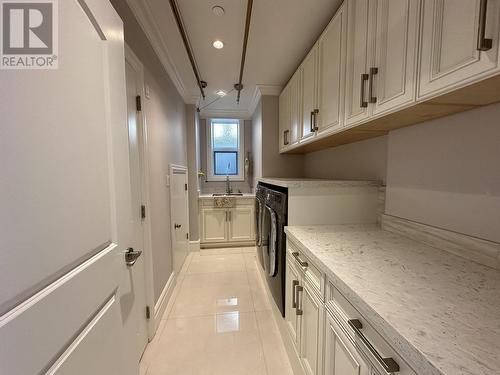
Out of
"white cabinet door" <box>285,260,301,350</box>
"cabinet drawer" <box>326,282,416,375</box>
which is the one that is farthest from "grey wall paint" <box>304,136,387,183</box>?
"cabinet drawer" <box>326,282,416,375</box>

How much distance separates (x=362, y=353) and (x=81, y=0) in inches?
54.2

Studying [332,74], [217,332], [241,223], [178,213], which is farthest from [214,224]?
[332,74]

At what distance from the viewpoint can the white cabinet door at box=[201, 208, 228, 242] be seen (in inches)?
138

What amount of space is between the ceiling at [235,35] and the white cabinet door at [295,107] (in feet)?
0.59

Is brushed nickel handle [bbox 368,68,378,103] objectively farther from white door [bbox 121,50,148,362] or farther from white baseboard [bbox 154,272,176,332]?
white baseboard [bbox 154,272,176,332]

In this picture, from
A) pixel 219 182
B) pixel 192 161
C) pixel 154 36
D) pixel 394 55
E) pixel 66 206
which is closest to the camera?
pixel 66 206

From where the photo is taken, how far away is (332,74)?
1.49m

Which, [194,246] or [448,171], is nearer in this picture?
[448,171]

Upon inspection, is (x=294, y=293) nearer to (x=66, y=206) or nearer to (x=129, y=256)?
(x=129, y=256)

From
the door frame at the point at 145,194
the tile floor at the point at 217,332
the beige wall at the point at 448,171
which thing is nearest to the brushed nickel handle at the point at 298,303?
the tile floor at the point at 217,332

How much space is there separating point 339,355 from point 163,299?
164cm

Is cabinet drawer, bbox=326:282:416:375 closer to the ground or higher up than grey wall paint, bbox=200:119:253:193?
closer to the ground

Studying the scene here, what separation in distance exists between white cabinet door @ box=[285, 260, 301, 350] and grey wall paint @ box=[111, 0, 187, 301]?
41.5 inches

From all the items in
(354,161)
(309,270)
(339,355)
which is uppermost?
(354,161)
